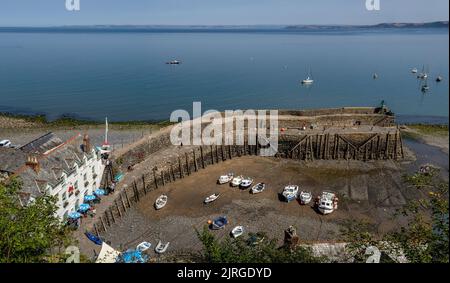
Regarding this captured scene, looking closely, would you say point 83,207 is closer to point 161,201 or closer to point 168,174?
point 161,201

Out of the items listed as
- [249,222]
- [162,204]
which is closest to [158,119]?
[162,204]

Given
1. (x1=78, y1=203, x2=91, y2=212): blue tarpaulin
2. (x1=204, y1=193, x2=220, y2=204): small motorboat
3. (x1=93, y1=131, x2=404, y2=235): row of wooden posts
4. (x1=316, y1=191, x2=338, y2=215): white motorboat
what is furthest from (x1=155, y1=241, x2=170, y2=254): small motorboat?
(x1=93, y1=131, x2=404, y2=235): row of wooden posts

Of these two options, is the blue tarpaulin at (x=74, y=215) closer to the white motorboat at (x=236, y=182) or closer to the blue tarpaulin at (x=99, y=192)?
the blue tarpaulin at (x=99, y=192)

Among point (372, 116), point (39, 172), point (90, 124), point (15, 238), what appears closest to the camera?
point (15, 238)

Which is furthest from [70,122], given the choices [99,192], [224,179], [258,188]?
[258,188]

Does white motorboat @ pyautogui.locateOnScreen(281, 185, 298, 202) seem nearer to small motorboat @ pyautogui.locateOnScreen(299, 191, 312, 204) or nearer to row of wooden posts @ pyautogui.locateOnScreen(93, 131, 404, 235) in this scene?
small motorboat @ pyautogui.locateOnScreen(299, 191, 312, 204)
